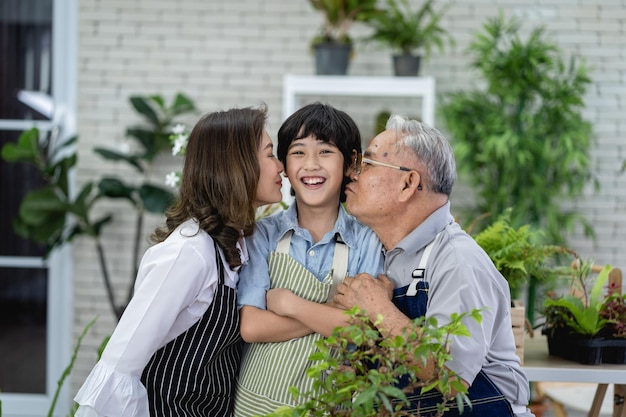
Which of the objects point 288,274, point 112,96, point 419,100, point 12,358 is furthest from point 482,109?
point 12,358

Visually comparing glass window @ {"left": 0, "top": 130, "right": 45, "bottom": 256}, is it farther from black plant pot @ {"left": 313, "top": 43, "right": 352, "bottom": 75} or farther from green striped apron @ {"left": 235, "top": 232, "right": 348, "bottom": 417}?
green striped apron @ {"left": 235, "top": 232, "right": 348, "bottom": 417}

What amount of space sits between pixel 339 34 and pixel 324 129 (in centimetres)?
278

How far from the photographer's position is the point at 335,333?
1.60m

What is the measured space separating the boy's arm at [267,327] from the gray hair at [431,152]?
48cm

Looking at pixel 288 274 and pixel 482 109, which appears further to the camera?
pixel 482 109

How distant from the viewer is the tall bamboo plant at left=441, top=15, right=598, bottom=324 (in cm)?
471

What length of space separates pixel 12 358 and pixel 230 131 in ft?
13.2

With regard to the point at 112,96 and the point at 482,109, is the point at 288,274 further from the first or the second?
the point at 112,96

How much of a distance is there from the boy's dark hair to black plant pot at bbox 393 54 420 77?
2.71 metres

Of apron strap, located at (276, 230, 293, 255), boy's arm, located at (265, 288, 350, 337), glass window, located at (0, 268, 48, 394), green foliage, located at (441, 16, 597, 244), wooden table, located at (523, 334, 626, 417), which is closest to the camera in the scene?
boy's arm, located at (265, 288, 350, 337)

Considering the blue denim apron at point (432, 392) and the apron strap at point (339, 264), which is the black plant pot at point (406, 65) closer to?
the apron strap at point (339, 264)

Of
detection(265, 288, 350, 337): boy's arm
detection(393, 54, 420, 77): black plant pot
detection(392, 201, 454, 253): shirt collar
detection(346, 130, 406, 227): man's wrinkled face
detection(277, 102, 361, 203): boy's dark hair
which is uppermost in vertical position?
detection(393, 54, 420, 77): black plant pot

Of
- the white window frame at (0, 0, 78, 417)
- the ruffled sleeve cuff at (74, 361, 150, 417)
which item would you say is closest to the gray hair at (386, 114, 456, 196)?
the ruffled sleeve cuff at (74, 361, 150, 417)

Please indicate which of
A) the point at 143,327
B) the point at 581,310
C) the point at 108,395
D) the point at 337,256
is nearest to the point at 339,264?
the point at 337,256
